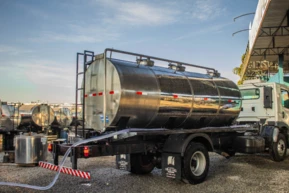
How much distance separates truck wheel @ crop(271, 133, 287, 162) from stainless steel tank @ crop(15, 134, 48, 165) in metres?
7.78

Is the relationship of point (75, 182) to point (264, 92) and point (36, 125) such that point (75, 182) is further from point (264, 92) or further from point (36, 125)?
point (36, 125)

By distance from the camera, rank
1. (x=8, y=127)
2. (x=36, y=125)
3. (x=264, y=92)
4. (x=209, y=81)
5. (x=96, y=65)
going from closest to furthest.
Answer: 1. (x=96, y=65)
2. (x=209, y=81)
3. (x=264, y=92)
4. (x=8, y=127)
5. (x=36, y=125)

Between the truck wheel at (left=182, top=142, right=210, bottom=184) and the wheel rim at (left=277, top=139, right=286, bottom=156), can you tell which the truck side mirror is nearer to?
the wheel rim at (left=277, top=139, right=286, bottom=156)

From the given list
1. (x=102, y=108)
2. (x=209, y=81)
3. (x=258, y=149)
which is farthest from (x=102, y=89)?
(x=258, y=149)

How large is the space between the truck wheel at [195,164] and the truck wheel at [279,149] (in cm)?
403

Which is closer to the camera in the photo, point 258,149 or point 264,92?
point 258,149

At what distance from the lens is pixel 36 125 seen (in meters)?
20.2

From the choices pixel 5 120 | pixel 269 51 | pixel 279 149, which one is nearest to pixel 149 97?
pixel 279 149

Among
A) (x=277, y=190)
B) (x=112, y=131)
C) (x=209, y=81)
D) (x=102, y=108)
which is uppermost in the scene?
(x=209, y=81)

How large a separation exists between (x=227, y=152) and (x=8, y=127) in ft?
40.8

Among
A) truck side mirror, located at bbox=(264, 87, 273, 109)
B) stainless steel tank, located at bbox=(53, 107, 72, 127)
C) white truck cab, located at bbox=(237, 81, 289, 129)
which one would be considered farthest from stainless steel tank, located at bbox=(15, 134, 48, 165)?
stainless steel tank, located at bbox=(53, 107, 72, 127)

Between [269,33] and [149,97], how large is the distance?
49.7 ft

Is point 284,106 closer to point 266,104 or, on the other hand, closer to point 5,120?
point 266,104

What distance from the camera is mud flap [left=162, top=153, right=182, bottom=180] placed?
7445 millimetres
